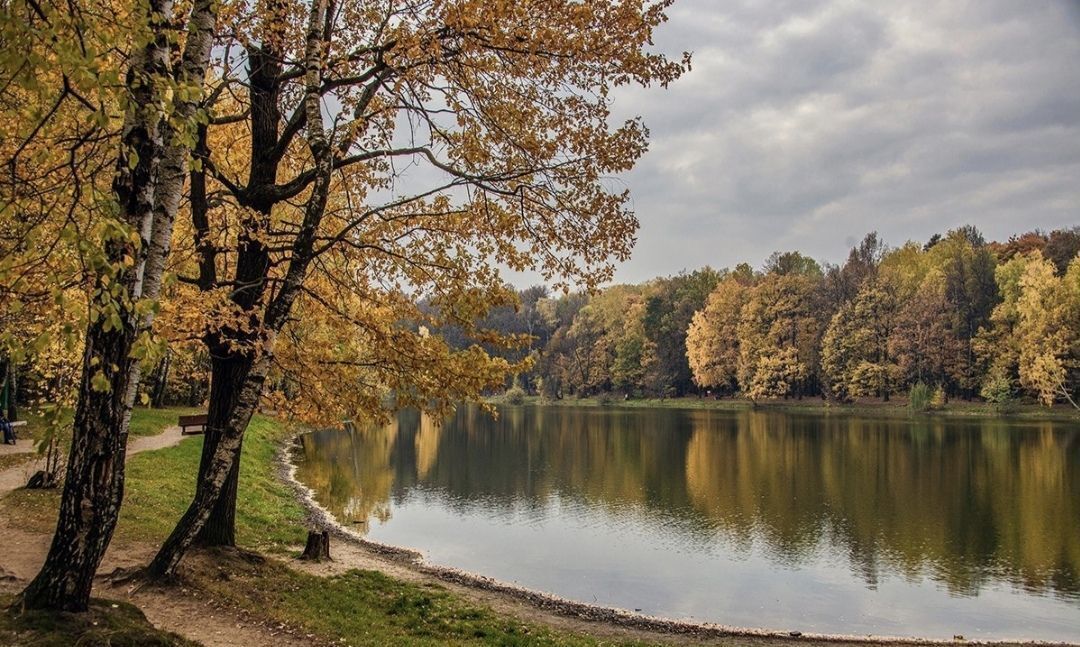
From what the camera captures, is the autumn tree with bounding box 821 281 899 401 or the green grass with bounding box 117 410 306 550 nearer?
the green grass with bounding box 117 410 306 550

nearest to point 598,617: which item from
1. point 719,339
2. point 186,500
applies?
point 186,500

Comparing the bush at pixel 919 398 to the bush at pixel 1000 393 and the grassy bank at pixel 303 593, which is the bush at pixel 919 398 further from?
the grassy bank at pixel 303 593

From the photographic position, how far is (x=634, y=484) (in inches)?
1309

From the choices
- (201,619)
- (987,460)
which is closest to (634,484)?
(987,460)

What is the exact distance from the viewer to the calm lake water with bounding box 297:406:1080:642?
17516mm

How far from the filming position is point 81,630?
20.5 feet

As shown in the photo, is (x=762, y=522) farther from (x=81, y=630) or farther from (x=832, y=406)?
(x=832, y=406)

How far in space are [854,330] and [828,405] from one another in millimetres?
8941

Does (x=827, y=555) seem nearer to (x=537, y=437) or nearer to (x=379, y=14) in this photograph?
(x=379, y=14)

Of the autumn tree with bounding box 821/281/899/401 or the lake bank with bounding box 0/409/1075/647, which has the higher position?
the autumn tree with bounding box 821/281/899/401

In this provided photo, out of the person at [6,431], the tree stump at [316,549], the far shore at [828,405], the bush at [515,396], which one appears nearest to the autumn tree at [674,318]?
the far shore at [828,405]

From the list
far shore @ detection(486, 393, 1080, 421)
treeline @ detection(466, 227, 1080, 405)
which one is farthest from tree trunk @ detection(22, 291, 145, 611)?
treeline @ detection(466, 227, 1080, 405)

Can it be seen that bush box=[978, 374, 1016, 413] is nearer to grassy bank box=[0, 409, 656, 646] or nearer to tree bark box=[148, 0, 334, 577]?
grassy bank box=[0, 409, 656, 646]

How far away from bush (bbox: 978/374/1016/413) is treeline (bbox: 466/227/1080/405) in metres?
0.17
